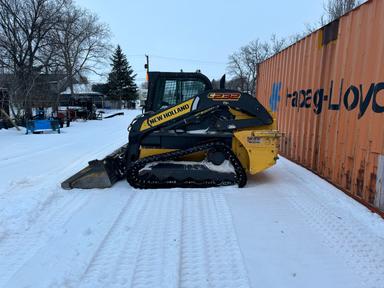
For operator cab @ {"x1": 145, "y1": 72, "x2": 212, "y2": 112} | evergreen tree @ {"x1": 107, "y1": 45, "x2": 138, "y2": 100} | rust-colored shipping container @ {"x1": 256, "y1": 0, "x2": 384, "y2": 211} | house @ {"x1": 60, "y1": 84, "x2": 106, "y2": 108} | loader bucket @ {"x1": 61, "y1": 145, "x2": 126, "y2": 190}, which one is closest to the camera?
rust-colored shipping container @ {"x1": 256, "y1": 0, "x2": 384, "y2": 211}

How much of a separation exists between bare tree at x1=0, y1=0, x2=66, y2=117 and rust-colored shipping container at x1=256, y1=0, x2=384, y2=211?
50.6ft

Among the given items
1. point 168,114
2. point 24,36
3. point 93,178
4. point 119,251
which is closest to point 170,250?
point 119,251

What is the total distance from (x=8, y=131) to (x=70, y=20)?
10.8 meters

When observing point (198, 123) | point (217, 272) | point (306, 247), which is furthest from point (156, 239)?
point (198, 123)

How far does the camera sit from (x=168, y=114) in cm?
570

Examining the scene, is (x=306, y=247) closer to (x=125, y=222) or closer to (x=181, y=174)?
(x=125, y=222)

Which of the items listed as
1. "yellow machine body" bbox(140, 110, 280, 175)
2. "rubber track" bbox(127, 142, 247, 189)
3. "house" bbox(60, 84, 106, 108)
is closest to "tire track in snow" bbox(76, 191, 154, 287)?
"rubber track" bbox(127, 142, 247, 189)

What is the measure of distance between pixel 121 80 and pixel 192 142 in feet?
175

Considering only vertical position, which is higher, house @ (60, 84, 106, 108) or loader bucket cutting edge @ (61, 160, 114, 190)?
house @ (60, 84, 106, 108)

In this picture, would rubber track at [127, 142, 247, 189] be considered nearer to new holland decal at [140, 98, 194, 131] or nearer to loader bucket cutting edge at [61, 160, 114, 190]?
loader bucket cutting edge at [61, 160, 114, 190]

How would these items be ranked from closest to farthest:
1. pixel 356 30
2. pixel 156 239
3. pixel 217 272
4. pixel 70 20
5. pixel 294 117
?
pixel 217 272, pixel 156 239, pixel 356 30, pixel 294 117, pixel 70 20

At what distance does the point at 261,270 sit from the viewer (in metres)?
2.91

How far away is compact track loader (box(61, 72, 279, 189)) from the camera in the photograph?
5.42 m

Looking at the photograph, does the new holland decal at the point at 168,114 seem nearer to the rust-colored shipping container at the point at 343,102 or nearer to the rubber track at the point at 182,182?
the rubber track at the point at 182,182
